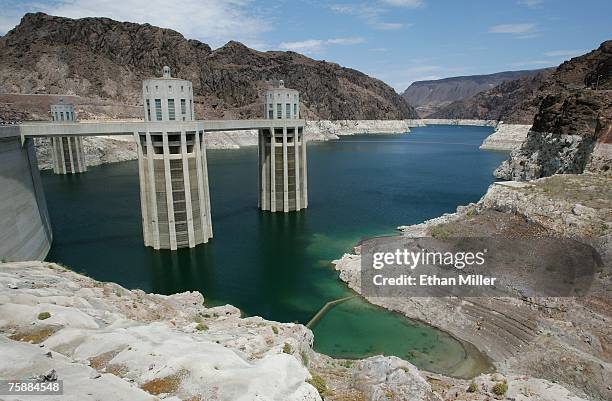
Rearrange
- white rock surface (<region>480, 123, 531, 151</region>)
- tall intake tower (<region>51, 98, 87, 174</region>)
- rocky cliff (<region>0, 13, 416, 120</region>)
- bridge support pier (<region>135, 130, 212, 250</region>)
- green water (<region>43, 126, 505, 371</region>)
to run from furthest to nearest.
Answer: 1. white rock surface (<region>480, 123, 531, 151</region>)
2. rocky cliff (<region>0, 13, 416, 120</region>)
3. tall intake tower (<region>51, 98, 87, 174</region>)
4. bridge support pier (<region>135, 130, 212, 250</region>)
5. green water (<region>43, 126, 505, 371</region>)

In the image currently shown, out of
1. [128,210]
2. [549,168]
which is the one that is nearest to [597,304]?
[549,168]

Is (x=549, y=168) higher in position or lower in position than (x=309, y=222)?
higher

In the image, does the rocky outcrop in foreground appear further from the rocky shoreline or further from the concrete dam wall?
the concrete dam wall

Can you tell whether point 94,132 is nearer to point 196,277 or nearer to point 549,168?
point 196,277

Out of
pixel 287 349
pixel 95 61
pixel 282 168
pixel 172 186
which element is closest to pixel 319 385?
pixel 287 349

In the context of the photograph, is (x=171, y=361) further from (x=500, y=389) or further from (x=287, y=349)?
(x=500, y=389)

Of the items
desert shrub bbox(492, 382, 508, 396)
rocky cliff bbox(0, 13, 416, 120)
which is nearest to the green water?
desert shrub bbox(492, 382, 508, 396)
